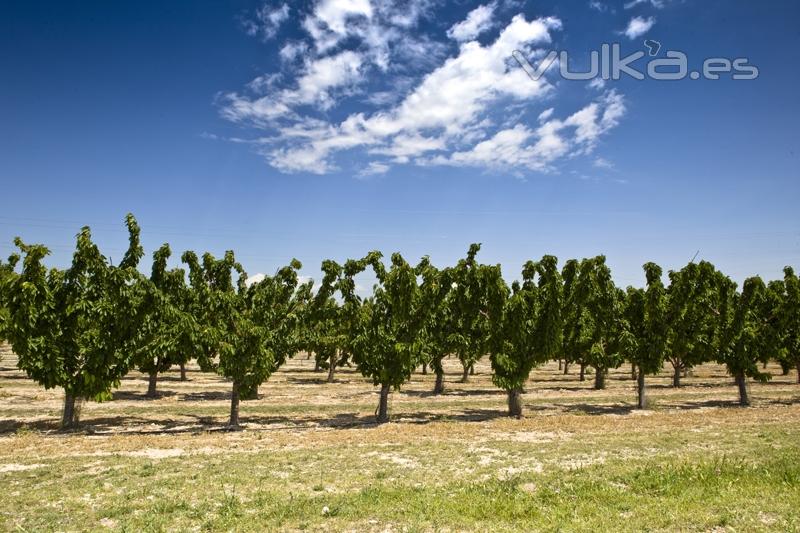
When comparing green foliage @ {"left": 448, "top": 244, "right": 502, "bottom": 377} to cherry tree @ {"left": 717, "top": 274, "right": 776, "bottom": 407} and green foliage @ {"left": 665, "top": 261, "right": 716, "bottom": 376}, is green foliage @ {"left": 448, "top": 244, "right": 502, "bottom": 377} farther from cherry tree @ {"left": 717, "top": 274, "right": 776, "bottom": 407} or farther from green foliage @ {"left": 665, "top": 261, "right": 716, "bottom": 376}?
cherry tree @ {"left": 717, "top": 274, "right": 776, "bottom": 407}

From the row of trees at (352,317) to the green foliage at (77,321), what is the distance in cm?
6

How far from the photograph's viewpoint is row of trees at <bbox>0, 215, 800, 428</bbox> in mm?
22984

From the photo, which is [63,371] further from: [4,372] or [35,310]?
[4,372]

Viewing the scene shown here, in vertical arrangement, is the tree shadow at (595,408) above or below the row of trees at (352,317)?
below

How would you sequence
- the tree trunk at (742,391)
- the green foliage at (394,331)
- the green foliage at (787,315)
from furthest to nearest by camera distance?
the green foliage at (787,315)
the tree trunk at (742,391)
the green foliage at (394,331)

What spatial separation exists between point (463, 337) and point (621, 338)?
12726mm

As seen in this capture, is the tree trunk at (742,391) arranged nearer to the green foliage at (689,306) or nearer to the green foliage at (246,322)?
the green foliage at (689,306)

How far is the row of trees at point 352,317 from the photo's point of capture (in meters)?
23.0

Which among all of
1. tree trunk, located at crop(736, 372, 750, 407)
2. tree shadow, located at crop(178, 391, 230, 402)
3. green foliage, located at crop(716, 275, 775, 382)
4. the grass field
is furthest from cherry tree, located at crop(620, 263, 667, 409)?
tree shadow, located at crop(178, 391, 230, 402)

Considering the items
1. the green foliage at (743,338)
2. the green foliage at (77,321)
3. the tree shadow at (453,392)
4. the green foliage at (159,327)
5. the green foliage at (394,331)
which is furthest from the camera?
the tree shadow at (453,392)

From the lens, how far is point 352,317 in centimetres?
2909

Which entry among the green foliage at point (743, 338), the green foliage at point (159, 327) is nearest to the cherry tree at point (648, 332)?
the green foliage at point (743, 338)

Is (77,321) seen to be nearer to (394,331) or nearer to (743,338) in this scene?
(394,331)

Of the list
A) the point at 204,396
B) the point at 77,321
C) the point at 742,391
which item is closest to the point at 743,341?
the point at 742,391
